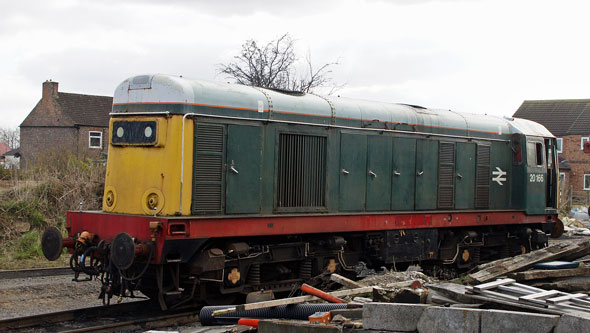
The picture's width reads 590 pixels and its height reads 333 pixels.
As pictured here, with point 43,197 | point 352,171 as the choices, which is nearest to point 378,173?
point 352,171

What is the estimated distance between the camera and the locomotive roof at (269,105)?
30.2ft

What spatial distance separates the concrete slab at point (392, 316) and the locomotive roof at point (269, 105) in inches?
160

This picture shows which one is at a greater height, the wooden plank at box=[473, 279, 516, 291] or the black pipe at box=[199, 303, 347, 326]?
the wooden plank at box=[473, 279, 516, 291]

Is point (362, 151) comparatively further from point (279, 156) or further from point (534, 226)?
point (534, 226)

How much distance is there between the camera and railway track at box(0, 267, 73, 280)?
1242cm

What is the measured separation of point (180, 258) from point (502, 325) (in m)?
4.46

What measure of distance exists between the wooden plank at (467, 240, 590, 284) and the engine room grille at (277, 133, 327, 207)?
2.84m

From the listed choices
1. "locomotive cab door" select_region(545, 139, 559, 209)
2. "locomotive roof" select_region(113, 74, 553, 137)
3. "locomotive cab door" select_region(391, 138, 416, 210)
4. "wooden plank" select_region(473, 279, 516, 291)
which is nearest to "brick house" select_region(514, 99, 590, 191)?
"locomotive cab door" select_region(545, 139, 559, 209)

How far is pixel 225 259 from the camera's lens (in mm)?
9391

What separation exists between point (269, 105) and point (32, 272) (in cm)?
631

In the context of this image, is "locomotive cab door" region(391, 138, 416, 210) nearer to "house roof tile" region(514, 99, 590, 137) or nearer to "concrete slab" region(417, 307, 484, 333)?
"concrete slab" region(417, 307, 484, 333)

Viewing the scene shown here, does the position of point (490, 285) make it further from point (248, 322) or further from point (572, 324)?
point (248, 322)

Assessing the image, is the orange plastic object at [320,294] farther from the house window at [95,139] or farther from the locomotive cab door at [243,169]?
the house window at [95,139]

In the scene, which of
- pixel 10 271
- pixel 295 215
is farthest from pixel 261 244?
pixel 10 271
